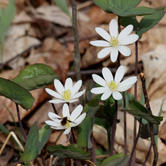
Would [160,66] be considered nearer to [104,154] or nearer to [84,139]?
[104,154]

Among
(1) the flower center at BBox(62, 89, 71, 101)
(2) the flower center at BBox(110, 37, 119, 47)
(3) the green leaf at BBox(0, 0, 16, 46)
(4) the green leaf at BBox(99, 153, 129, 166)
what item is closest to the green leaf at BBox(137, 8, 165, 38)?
(2) the flower center at BBox(110, 37, 119, 47)

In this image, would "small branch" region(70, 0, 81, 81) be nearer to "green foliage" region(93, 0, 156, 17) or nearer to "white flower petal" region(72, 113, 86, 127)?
"green foliage" region(93, 0, 156, 17)

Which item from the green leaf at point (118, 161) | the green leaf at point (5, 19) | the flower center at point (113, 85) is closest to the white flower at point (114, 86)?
the flower center at point (113, 85)

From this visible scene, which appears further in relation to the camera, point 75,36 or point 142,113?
point 75,36

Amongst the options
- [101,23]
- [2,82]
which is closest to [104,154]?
[2,82]

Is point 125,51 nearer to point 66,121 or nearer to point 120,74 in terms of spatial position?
point 120,74

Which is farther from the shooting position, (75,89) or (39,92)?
(39,92)

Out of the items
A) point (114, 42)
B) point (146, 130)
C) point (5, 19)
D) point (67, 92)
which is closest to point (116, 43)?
point (114, 42)
